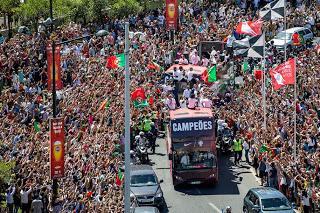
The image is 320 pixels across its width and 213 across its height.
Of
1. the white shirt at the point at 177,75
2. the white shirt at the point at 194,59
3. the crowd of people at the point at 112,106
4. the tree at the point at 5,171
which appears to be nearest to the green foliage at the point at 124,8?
the crowd of people at the point at 112,106

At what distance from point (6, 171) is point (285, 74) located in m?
13.2

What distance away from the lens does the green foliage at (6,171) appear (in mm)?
28453

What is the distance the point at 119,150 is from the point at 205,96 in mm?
7749

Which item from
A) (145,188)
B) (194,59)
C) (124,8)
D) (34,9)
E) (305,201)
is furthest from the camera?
(124,8)

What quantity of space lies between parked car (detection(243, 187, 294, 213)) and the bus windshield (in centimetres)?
440

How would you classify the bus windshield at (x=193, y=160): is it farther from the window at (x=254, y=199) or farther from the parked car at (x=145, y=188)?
the window at (x=254, y=199)

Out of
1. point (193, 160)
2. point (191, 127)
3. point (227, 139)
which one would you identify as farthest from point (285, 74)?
point (193, 160)

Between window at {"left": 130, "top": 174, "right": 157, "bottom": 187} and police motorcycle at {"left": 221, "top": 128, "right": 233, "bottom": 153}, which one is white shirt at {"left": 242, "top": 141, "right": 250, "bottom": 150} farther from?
window at {"left": 130, "top": 174, "right": 157, "bottom": 187}

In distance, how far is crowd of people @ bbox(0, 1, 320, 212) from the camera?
30.0 metres

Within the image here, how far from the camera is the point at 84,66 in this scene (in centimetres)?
4534

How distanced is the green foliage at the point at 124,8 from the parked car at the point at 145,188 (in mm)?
27783

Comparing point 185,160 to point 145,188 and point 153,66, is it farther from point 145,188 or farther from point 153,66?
point 153,66


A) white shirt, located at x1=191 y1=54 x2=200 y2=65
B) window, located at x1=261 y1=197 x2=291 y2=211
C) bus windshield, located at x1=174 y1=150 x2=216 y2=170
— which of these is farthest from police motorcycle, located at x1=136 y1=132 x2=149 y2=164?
white shirt, located at x1=191 y1=54 x2=200 y2=65

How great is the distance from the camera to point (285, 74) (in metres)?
36.0
